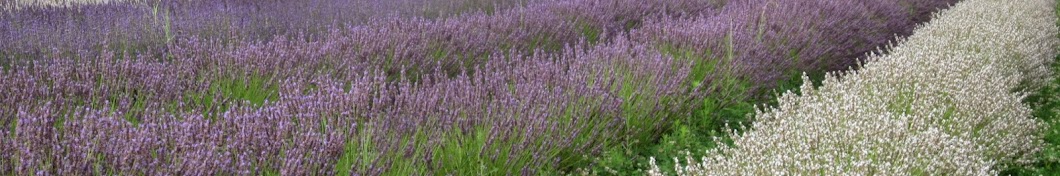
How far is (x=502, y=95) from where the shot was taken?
2.70 metres

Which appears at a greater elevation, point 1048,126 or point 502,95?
point 502,95

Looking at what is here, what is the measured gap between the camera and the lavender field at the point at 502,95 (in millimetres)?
1988

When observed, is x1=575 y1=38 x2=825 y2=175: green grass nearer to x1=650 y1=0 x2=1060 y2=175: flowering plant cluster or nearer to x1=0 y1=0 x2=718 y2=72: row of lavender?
x1=650 y1=0 x2=1060 y2=175: flowering plant cluster

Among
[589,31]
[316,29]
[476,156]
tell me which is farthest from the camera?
[589,31]

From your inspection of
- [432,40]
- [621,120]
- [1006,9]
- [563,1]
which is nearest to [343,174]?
[621,120]

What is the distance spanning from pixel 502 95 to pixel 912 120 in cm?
128

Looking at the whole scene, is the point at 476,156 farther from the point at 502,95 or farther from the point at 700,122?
the point at 700,122

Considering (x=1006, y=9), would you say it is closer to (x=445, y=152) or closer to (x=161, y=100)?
(x=445, y=152)

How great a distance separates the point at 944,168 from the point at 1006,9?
4129 mm

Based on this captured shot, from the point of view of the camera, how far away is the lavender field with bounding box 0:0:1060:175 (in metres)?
1.99

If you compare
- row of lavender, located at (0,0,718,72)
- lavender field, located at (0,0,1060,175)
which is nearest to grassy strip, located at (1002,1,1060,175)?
lavender field, located at (0,0,1060,175)

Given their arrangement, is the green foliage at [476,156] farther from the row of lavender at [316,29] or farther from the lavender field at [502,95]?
the row of lavender at [316,29]

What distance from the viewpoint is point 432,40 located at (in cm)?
391

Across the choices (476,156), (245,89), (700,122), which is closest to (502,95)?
(476,156)
